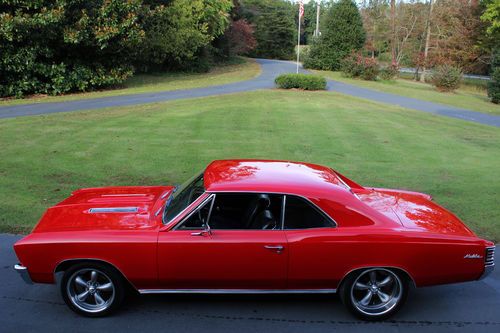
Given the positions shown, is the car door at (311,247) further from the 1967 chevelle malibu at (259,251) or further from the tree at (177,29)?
the tree at (177,29)

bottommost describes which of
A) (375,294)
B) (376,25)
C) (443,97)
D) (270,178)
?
(443,97)

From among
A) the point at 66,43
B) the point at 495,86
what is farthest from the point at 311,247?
the point at 495,86

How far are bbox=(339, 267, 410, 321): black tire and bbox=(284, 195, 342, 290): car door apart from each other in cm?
16

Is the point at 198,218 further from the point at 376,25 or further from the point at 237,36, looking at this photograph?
the point at 376,25

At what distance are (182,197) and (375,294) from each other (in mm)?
2032

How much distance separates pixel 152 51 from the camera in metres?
35.4

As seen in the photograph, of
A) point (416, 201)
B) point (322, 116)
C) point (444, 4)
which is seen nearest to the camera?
point (416, 201)

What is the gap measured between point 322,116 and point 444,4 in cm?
3323

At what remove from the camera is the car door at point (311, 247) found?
4.14m

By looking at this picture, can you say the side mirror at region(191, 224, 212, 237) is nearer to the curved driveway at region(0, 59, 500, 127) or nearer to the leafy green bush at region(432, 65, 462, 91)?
the curved driveway at region(0, 59, 500, 127)

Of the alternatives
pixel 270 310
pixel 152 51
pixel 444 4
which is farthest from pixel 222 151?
pixel 444 4

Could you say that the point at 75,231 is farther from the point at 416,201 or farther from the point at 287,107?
the point at 287,107

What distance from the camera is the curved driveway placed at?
1855cm

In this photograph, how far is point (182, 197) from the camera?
466 cm
